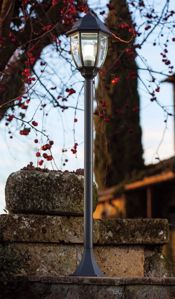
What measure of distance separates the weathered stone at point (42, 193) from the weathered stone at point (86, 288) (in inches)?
36.7

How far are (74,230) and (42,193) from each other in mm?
434

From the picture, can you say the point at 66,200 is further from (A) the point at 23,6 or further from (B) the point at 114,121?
(B) the point at 114,121

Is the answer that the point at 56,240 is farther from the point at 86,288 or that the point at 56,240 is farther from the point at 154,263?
the point at 154,263

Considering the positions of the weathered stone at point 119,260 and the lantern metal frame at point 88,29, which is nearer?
the lantern metal frame at point 88,29

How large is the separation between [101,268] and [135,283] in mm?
1308

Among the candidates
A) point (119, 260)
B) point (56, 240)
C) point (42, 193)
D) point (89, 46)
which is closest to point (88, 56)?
point (89, 46)

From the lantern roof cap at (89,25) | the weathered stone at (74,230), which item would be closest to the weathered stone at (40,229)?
the weathered stone at (74,230)

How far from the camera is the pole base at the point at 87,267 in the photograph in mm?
6676

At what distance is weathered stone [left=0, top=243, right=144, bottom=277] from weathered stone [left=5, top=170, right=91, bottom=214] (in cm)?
32

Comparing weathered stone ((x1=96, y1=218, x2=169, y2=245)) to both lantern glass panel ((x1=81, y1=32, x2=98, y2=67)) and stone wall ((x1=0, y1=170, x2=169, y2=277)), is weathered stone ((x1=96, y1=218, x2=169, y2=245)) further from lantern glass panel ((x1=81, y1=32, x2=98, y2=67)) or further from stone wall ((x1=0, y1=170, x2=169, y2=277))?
lantern glass panel ((x1=81, y1=32, x2=98, y2=67))

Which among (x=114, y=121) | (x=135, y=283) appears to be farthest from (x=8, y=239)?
(x=114, y=121)

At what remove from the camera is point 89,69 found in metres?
7.11

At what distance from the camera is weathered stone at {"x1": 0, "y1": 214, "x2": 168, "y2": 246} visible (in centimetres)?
700

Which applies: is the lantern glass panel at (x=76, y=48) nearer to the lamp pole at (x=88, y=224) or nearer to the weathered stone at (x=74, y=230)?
the lamp pole at (x=88, y=224)
